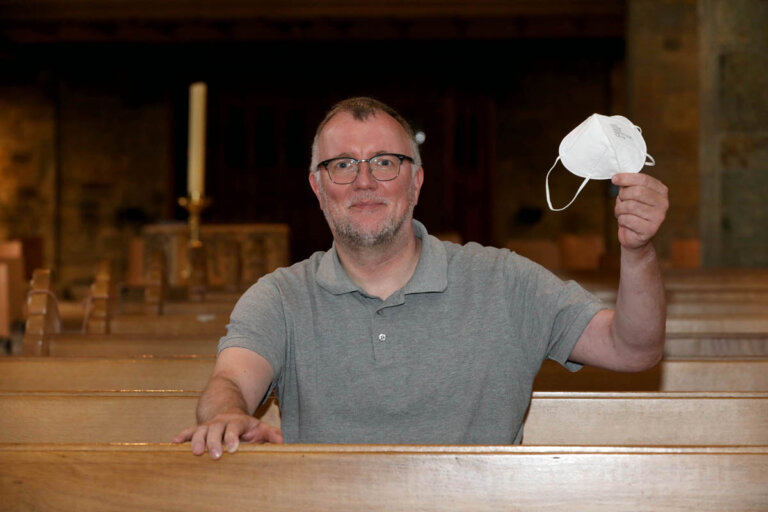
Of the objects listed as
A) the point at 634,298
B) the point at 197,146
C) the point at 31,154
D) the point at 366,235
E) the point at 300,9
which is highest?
the point at 300,9

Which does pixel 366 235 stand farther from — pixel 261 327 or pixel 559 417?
pixel 559 417

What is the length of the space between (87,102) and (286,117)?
2.62m

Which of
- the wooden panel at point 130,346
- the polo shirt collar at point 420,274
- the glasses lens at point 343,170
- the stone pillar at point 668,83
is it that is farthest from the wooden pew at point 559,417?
the stone pillar at point 668,83

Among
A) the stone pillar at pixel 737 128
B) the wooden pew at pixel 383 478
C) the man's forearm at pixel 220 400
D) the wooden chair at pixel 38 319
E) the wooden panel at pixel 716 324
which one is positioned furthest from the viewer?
the stone pillar at pixel 737 128

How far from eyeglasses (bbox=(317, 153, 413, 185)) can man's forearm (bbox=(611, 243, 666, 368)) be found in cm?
59

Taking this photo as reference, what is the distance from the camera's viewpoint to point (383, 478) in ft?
4.53

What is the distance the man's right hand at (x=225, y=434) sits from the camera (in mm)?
1434

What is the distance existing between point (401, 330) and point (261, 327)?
11.3 inches

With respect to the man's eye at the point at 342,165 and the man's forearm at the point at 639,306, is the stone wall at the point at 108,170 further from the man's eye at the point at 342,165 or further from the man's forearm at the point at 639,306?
the man's forearm at the point at 639,306

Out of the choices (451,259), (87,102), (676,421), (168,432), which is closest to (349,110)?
(451,259)

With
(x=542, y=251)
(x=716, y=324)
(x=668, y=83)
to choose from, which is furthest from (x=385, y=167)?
(x=542, y=251)

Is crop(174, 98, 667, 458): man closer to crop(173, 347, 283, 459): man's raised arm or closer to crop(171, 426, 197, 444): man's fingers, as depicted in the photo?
crop(173, 347, 283, 459): man's raised arm

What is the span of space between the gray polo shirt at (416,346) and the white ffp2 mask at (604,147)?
16.8 inches

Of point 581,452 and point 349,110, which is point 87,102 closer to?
point 349,110
